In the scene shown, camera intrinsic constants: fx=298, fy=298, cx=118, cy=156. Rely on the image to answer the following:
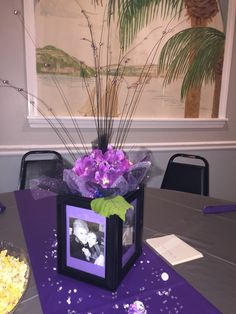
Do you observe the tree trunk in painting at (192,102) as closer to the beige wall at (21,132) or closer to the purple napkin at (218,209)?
the beige wall at (21,132)

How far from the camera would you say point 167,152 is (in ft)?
8.87

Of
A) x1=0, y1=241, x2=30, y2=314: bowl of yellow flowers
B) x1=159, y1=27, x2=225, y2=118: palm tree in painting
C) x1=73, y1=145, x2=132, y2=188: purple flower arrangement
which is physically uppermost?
x1=159, y1=27, x2=225, y2=118: palm tree in painting

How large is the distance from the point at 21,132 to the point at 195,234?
1593 mm

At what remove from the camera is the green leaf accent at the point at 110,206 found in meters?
0.78

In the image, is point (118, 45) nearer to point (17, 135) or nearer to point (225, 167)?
point (17, 135)

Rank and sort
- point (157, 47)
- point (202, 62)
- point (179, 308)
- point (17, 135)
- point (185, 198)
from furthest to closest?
point (202, 62) → point (157, 47) → point (17, 135) → point (185, 198) → point (179, 308)

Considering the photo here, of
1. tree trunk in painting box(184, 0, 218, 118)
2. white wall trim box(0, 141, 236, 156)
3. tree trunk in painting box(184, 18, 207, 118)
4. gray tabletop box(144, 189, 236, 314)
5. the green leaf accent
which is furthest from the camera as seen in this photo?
tree trunk in painting box(184, 18, 207, 118)

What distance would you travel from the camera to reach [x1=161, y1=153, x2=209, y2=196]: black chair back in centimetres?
199

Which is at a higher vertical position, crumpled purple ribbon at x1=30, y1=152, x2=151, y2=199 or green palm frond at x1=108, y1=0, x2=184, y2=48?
green palm frond at x1=108, y1=0, x2=184, y2=48

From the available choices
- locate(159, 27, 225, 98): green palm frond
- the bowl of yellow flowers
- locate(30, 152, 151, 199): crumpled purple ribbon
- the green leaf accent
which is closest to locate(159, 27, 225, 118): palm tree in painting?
locate(159, 27, 225, 98): green palm frond

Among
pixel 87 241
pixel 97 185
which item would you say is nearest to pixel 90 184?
pixel 97 185

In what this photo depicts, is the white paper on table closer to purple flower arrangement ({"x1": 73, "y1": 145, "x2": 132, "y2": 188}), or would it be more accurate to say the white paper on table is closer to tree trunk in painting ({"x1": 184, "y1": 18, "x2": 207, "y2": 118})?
→ purple flower arrangement ({"x1": 73, "y1": 145, "x2": 132, "y2": 188})

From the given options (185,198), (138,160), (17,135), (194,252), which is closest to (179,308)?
(194,252)

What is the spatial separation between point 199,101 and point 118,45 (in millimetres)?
895
